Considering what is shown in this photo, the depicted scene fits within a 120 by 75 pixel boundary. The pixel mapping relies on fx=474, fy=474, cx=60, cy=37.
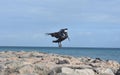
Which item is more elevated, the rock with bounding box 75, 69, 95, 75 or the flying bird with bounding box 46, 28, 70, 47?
the flying bird with bounding box 46, 28, 70, 47

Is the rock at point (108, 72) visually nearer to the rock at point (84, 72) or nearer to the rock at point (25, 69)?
the rock at point (84, 72)

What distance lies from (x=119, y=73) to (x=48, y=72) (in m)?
2.62

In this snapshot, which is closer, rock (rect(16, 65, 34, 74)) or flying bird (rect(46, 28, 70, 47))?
rock (rect(16, 65, 34, 74))

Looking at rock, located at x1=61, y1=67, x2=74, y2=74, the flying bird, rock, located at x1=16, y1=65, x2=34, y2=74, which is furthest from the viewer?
the flying bird

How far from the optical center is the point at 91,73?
17109 mm

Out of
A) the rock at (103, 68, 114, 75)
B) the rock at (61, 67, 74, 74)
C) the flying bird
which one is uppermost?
the flying bird

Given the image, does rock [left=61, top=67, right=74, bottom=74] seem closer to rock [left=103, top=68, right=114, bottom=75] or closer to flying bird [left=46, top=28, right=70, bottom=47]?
rock [left=103, top=68, right=114, bottom=75]

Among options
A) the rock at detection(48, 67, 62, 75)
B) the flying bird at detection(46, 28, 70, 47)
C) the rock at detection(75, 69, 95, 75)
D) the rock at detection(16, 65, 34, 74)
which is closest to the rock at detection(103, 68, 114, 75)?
the rock at detection(75, 69, 95, 75)

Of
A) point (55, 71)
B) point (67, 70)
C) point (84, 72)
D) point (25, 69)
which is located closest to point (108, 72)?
point (84, 72)

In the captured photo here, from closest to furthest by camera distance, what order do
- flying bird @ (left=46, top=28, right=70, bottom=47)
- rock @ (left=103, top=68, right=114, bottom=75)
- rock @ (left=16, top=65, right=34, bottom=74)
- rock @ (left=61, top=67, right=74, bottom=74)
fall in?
rock @ (left=61, top=67, right=74, bottom=74) → rock @ (left=16, top=65, right=34, bottom=74) → rock @ (left=103, top=68, right=114, bottom=75) → flying bird @ (left=46, top=28, right=70, bottom=47)

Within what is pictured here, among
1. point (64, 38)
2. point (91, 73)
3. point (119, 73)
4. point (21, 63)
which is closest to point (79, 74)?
point (91, 73)

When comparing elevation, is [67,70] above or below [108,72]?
above

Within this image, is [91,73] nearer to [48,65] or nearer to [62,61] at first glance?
[48,65]

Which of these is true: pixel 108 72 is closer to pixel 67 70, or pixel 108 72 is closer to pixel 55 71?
pixel 67 70
